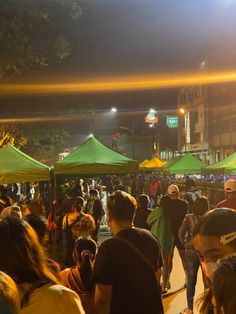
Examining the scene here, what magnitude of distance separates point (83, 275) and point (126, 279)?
0.80 metres

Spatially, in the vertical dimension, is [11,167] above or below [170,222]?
above

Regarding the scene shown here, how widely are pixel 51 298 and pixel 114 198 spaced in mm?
1563

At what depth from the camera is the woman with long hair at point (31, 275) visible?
2.48 meters

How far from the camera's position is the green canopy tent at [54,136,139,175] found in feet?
32.5

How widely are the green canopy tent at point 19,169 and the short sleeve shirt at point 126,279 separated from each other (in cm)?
622

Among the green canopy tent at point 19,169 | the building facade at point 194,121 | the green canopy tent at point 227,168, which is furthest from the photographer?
the building facade at point 194,121

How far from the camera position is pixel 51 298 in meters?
2.50

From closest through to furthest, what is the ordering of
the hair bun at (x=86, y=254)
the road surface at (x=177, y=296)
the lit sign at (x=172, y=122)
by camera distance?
the hair bun at (x=86, y=254)
the road surface at (x=177, y=296)
the lit sign at (x=172, y=122)

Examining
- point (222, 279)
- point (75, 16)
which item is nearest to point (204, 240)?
point (222, 279)

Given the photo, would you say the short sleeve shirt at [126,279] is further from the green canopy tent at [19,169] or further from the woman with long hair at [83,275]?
the green canopy tent at [19,169]

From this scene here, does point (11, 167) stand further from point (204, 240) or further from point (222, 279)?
point (222, 279)

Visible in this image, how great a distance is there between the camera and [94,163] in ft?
32.8

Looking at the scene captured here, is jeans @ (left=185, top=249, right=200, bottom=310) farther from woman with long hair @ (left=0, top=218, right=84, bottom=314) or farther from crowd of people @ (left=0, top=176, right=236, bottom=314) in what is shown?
woman with long hair @ (left=0, top=218, right=84, bottom=314)

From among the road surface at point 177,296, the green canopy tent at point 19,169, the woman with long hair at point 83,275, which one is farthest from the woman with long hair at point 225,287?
the green canopy tent at point 19,169
